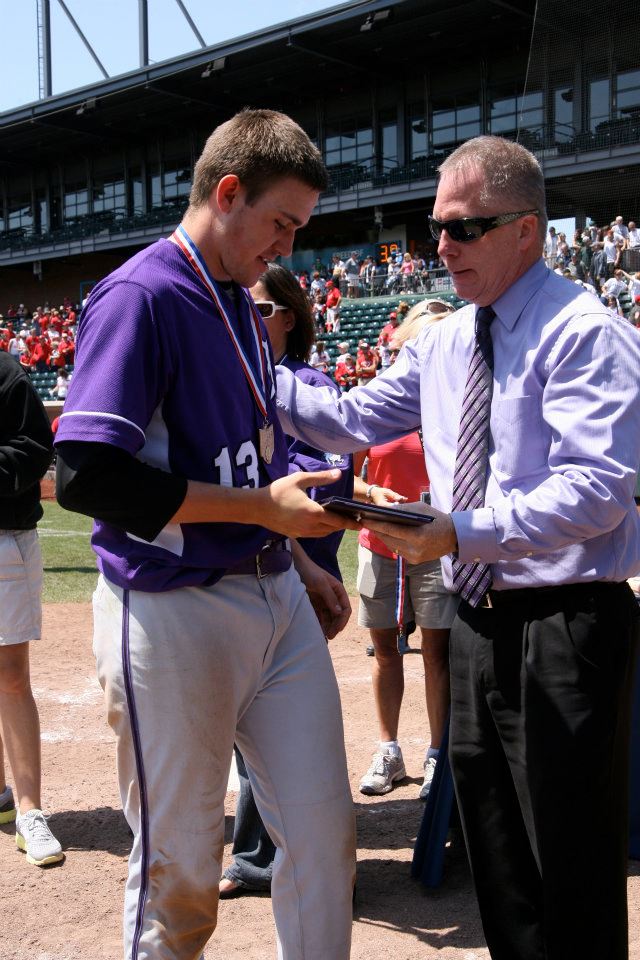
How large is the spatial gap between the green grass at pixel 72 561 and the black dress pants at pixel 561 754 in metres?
6.64

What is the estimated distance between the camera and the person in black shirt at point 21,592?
387 centimetres

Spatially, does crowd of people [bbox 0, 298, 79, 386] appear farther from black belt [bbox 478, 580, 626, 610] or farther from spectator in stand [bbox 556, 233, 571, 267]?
black belt [bbox 478, 580, 626, 610]

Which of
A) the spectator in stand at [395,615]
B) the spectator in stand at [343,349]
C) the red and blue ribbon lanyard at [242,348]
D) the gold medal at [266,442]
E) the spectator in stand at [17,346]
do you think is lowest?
the spectator in stand at [395,615]

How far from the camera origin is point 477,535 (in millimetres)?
2346

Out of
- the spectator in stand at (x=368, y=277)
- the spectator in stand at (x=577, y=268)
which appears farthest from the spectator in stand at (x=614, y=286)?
the spectator in stand at (x=368, y=277)

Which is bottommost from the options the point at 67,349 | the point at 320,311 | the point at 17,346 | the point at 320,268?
the point at 67,349

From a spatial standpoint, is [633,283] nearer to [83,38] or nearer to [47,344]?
[47,344]

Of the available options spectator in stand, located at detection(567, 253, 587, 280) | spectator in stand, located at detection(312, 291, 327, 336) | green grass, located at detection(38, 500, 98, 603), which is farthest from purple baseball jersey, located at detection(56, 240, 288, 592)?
spectator in stand, located at detection(312, 291, 327, 336)

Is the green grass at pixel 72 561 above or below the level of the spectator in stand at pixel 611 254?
below

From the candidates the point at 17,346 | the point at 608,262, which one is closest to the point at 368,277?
the point at 608,262

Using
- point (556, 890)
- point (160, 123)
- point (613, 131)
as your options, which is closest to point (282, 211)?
point (556, 890)

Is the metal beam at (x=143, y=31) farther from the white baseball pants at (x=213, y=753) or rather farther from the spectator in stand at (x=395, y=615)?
the white baseball pants at (x=213, y=753)

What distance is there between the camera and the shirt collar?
2.54 metres

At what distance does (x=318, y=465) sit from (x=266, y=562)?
4.03 ft
